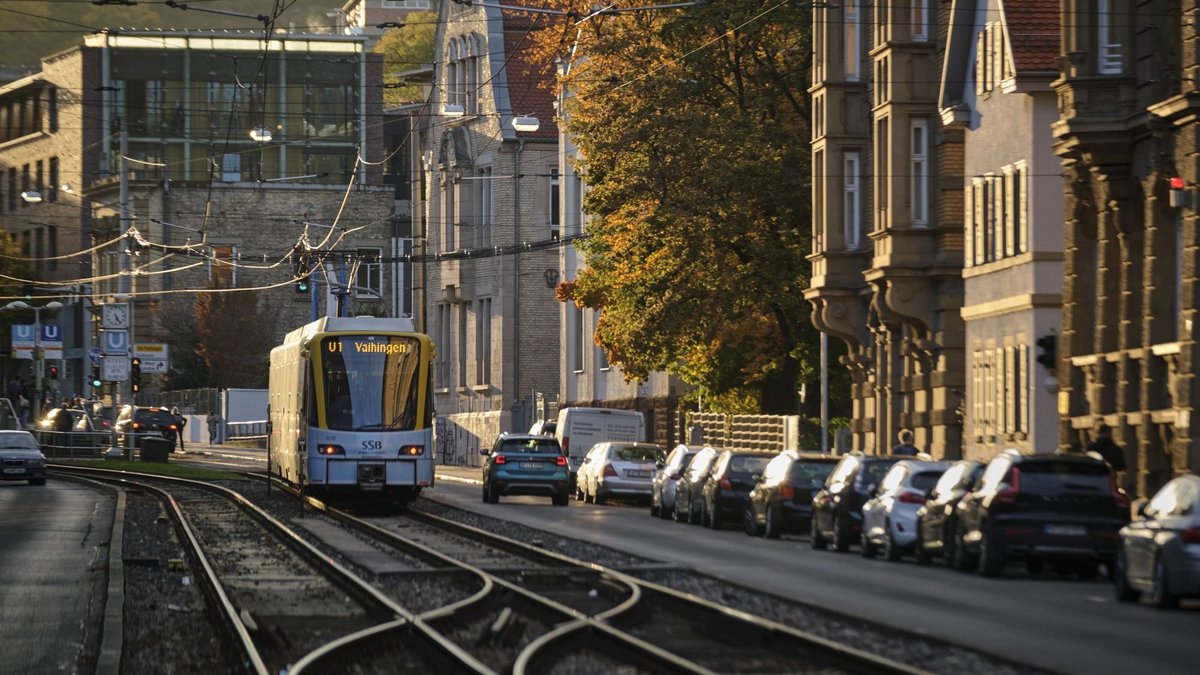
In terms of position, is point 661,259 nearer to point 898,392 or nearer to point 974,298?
point 898,392

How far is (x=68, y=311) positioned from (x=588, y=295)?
2713 inches

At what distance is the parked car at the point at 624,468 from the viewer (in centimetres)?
5038

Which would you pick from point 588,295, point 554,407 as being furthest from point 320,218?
point 588,295

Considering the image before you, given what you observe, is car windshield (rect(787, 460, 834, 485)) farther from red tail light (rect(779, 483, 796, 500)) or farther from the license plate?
the license plate

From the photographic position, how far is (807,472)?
3650 cm

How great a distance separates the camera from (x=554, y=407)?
75625 millimetres

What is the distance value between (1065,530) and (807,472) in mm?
10131

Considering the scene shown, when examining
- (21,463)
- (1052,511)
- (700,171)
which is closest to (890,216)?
(700,171)

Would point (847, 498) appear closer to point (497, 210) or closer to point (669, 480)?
point (669, 480)

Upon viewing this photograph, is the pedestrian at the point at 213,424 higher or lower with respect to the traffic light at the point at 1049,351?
lower

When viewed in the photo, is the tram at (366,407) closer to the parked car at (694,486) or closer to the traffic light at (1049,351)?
the parked car at (694,486)

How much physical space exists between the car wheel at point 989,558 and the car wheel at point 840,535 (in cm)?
535

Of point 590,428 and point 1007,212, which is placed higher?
point 1007,212

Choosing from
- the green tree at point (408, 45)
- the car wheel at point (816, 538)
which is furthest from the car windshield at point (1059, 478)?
the green tree at point (408, 45)
